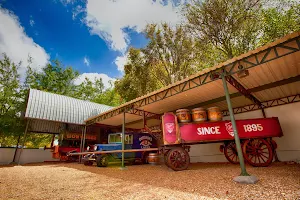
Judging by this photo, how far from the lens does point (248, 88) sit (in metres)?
7.73

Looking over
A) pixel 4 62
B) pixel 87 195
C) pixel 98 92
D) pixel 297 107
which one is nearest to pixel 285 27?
pixel 297 107

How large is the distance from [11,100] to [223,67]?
1951 cm

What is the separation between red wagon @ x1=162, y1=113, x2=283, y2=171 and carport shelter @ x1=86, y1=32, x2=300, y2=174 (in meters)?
1.39

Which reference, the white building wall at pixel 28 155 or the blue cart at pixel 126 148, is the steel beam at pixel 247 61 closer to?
the blue cart at pixel 126 148

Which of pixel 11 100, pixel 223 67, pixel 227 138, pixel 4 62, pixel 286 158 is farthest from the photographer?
pixel 4 62

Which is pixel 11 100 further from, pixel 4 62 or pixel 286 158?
pixel 286 158

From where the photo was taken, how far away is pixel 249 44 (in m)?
13.8

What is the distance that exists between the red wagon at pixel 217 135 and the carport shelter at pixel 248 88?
1388 mm

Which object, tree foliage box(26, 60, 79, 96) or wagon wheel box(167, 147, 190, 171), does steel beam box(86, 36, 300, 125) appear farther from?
tree foliage box(26, 60, 79, 96)

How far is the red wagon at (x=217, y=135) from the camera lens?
22.1 ft

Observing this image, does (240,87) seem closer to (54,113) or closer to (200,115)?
(200,115)

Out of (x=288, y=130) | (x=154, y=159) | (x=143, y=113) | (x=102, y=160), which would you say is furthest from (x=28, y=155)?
(x=288, y=130)

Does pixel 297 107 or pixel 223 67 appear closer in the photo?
pixel 223 67

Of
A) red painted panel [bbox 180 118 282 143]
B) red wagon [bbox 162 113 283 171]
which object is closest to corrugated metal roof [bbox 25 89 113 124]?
red wagon [bbox 162 113 283 171]
